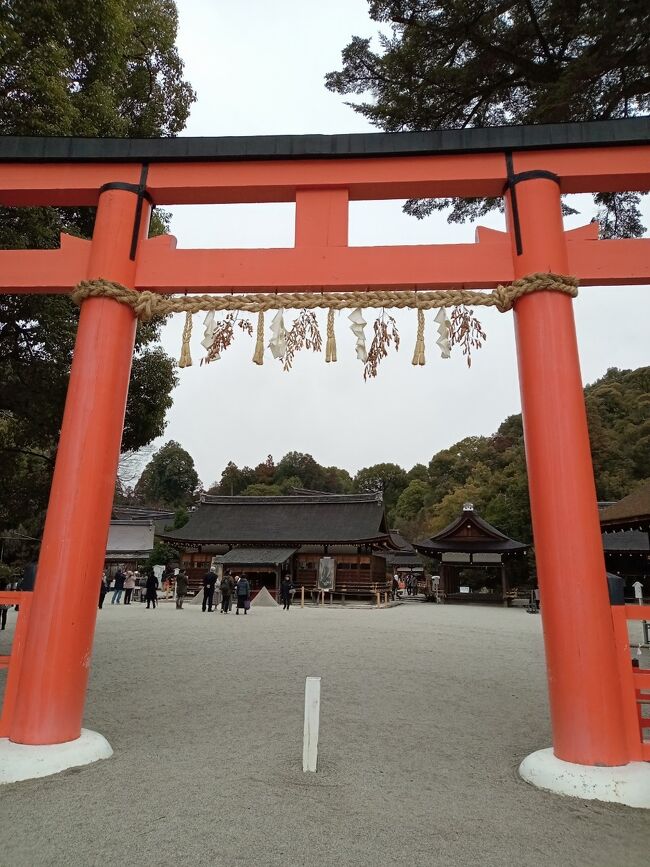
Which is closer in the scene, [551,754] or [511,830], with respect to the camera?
[511,830]

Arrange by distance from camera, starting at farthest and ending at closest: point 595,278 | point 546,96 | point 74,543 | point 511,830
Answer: point 546,96 → point 595,278 → point 74,543 → point 511,830

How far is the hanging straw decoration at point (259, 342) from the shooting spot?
12.4ft

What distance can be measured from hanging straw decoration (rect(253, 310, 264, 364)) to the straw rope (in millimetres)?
56

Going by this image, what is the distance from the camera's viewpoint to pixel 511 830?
242cm

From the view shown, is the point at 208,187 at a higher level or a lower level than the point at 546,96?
lower

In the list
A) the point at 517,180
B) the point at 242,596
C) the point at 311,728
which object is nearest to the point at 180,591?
the point at 242,596

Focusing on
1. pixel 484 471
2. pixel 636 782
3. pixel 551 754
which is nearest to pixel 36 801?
pixel 551 754

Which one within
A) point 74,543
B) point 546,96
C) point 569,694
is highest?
point 546,96

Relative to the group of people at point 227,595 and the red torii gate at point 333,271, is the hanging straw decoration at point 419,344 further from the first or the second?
the group of people at point 227,595

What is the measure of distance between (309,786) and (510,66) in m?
7.43

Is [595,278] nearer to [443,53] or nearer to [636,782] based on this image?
[636,782]

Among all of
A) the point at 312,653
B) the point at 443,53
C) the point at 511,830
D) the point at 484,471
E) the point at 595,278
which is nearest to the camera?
the point at 511,830

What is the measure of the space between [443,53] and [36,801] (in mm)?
7663

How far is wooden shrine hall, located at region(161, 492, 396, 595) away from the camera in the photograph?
79.4 feet
